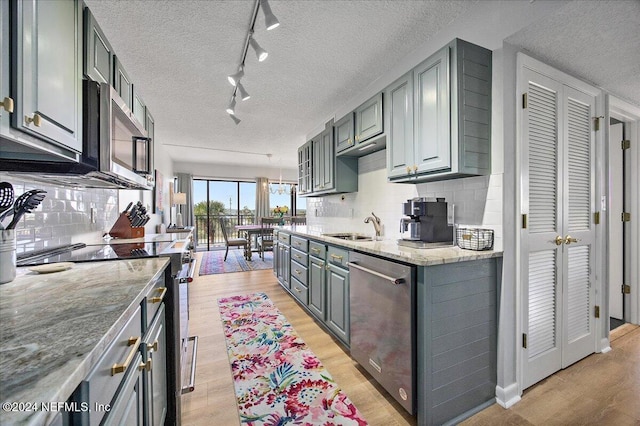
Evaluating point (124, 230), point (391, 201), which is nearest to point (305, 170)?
point (391, 201)

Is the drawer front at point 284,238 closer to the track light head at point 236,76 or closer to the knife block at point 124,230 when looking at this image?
the knife block at point 124,230

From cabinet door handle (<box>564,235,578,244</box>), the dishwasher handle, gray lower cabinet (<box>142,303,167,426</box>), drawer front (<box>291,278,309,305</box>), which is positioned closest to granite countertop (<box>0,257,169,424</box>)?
gray lower cabinet (<box>142,303,167,426</box>)

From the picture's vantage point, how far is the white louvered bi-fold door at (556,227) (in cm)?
169

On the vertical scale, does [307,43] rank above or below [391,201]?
above

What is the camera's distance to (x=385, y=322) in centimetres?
160

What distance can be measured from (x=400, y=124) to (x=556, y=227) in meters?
1.31

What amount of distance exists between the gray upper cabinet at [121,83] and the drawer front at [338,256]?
6.39 ft

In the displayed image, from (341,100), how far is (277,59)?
1.09 meters

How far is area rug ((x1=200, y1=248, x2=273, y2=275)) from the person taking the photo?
5.02 meters

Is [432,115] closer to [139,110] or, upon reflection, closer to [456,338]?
[456,338]

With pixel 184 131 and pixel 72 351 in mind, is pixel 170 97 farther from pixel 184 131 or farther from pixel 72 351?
pixel 72 351

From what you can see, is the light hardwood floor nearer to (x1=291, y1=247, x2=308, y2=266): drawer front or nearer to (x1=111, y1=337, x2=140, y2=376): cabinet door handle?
(x1=291, y1=247, x2=308, y2=266): drawer front

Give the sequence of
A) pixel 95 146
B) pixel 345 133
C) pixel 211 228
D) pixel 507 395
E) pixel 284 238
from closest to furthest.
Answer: pixel 95 146 < pixel 507 395 < pixel 345 133 < pixel 284 238 < pixel 211 228

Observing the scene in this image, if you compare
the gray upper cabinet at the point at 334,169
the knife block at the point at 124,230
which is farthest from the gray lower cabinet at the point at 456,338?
the knife block at the point at 124,230
